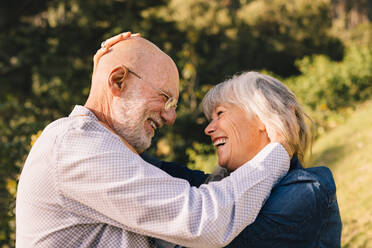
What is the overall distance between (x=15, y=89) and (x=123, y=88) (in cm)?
814

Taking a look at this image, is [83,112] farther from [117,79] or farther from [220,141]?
[220,141]

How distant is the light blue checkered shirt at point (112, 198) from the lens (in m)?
1.44

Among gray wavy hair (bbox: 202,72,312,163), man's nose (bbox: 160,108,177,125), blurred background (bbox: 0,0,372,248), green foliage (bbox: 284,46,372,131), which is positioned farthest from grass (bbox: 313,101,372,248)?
man's nose (bbox: 160,108,177,125)

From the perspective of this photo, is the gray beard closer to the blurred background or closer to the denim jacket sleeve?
the denim jacket sleeve

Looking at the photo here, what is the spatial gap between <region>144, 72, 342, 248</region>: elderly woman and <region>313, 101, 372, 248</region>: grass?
96.9 inches

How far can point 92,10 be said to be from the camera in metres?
7.59

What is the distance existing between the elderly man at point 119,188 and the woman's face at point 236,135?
44 centimetres

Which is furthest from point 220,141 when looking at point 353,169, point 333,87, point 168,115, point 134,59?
point 333,87

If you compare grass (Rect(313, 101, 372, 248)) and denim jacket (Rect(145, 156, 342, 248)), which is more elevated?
denim jacket (Rect(145, 156, 342, 248))

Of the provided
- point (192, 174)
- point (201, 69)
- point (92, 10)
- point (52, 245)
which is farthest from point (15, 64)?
point (52, 245)

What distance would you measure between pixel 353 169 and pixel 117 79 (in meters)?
5.00

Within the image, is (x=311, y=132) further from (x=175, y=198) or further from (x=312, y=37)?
(x=312, y=37)

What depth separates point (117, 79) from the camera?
1.79 metres

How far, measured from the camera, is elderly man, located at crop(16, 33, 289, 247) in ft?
4.75
